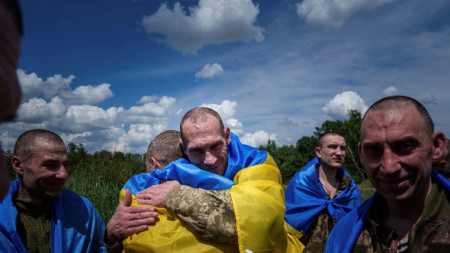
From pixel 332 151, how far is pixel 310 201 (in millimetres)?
1100

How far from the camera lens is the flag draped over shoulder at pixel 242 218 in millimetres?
2213

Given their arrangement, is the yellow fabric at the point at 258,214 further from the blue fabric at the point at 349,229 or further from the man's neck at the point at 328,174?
the man's neck at the point at 328,174

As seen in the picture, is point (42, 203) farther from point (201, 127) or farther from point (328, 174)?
point (328, 174)

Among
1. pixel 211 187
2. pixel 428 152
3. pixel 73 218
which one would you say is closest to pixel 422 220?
pixel 428 152

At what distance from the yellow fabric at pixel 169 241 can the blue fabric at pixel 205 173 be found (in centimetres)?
36

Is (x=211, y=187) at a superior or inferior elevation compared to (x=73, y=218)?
superior

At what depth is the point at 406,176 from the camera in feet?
6.90

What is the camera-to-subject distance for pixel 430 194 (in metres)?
2.15

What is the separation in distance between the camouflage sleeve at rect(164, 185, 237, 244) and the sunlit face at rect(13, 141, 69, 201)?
161 cm

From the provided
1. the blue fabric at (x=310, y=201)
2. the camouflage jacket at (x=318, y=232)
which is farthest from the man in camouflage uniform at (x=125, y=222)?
the blue fabric at (x=310, y=201)

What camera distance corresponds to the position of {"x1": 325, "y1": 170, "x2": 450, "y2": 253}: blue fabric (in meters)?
2.38

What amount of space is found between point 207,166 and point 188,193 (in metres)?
0.53

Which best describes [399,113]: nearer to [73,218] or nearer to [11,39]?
[11,39]

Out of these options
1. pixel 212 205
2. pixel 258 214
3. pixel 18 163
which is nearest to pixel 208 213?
pixel 212 205
